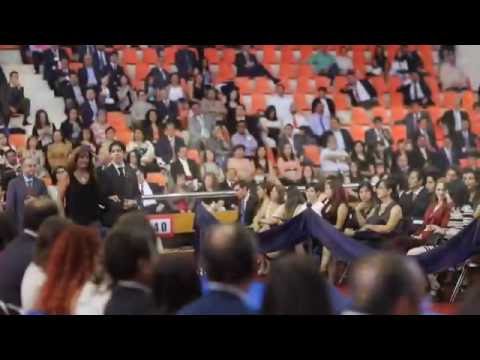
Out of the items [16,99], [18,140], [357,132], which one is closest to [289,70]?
[357,132]

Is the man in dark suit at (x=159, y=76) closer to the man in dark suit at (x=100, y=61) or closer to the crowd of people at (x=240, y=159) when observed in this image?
the crowd of people at (x=240, y=159)

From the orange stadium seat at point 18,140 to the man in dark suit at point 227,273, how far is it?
9.03m

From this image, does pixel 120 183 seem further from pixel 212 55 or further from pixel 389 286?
pixel 389 286

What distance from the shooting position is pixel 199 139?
40.6 feet

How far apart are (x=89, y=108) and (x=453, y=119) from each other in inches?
200

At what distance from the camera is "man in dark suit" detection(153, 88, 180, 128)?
12461 millimetres

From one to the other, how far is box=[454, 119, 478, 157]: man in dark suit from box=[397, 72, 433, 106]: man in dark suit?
79 centimetres

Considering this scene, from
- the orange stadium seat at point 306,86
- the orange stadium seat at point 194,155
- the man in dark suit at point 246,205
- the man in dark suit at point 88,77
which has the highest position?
the man in dark suit at point 88,77

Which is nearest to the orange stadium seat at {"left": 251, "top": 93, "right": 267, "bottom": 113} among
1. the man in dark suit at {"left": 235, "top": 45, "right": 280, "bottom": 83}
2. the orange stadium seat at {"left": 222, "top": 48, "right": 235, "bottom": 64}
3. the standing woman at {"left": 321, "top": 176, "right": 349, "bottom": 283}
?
the man in dark suit at {"left": 235, "top": 45, "right": 280, "bottom": 83}

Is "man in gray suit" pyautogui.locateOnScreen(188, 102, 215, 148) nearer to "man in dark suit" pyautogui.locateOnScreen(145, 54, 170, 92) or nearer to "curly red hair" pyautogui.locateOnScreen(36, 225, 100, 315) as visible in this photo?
"man in dark suit" pyautogui.locateOnScreen(145, 54, 170, 92)

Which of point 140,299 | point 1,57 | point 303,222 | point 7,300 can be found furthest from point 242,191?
Answer: point 140,299

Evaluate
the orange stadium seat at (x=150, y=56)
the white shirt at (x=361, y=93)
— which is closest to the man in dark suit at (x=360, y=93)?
the white shirt at (x=361, y=93)

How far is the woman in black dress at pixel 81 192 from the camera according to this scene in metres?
8.92

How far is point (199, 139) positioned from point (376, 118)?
261 centimetres
